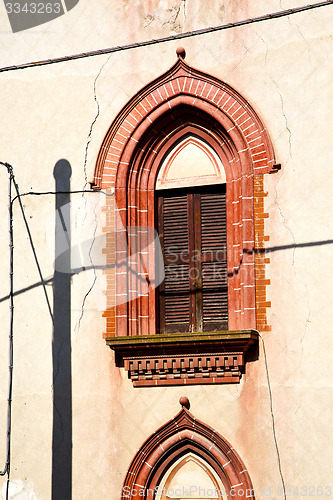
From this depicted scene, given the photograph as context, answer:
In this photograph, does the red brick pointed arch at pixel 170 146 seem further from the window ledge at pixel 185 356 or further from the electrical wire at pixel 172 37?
the electrical wire at pixel 172 37

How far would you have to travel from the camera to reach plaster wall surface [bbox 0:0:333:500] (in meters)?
11.0

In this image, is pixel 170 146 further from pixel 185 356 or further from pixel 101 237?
pixel 185 356

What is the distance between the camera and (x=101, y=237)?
40.3 feet

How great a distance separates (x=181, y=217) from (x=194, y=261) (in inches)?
23.2

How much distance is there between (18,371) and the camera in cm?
1217

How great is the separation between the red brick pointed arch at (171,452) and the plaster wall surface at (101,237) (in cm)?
11

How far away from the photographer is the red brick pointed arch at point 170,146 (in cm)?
1166

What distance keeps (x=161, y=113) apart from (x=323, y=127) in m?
2.06

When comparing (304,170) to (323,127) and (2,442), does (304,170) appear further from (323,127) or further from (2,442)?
(2,442)

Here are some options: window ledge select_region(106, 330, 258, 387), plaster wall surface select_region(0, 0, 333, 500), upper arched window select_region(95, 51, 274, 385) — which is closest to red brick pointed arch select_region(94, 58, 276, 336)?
upper arched window select_region(95, 51, 274, 385)

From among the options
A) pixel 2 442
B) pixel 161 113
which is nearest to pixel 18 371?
pixel 2 442

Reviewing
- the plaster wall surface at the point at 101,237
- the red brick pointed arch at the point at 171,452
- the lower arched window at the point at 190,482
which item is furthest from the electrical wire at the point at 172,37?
the lower arched window at the point at 190,482

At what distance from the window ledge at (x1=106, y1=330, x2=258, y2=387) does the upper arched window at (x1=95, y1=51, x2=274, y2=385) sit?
0.04ft

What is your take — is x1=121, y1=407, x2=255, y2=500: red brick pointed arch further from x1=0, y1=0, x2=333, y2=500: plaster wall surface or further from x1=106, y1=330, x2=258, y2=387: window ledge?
x1=106, y1=330, x2=258, y2=387: window ledge
